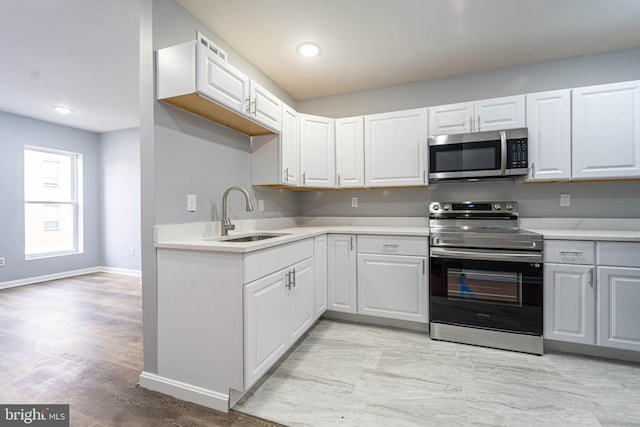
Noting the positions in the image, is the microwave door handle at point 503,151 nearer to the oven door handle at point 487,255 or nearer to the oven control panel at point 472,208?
the oven control panel at point 472,208

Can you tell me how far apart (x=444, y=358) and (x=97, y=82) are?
4420mm

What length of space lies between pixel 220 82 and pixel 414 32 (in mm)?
1572

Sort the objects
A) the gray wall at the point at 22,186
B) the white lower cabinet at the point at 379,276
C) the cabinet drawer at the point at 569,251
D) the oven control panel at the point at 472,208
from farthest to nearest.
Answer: the gray wall at the point at 22,186
the oven control panel at the point at 472,208
the white lower cabinet at the point at 379,276
the cabinet drawer at the point at 569,251

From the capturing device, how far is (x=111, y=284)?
4312 millimetres

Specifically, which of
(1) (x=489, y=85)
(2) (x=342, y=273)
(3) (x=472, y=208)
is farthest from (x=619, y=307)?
(1) (x=489, y=85)

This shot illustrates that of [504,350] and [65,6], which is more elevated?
[65,6]

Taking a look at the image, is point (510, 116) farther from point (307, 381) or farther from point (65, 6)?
point (65, 6)

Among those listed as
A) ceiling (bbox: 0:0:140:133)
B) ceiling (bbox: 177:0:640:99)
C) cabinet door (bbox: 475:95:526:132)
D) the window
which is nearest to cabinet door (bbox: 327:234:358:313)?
cabinet door (bbox: 475:95:526:132)

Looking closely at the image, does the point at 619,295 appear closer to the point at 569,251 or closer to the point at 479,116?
the point at 569,251

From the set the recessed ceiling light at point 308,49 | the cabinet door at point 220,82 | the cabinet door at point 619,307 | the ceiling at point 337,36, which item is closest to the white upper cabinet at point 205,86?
the cabinet door at point 220,82

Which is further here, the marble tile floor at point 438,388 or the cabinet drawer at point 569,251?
the cabinet drawer at point 569,251

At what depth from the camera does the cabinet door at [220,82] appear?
1.66m

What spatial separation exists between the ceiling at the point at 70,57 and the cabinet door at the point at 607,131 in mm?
3583

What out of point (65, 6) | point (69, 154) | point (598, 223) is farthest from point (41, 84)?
point (598, 223)
